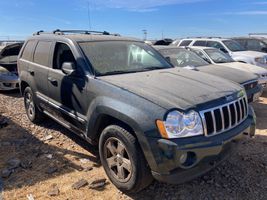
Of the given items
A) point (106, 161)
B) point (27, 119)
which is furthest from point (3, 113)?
point (106, 161)

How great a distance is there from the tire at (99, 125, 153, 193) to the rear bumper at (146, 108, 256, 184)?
0.73 feet

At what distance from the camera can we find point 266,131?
538 cm

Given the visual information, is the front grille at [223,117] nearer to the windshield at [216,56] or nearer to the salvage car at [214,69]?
the salvage car at [214,69]

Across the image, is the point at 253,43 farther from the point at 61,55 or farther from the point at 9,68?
the point at 61,55

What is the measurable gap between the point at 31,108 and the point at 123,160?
10.8 ft

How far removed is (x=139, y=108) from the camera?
300 centimetres

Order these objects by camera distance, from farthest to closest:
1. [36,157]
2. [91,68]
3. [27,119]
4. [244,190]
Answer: [27,119]
[36,157]
[91,68]
[244,190]

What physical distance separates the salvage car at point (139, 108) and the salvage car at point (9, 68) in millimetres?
4645

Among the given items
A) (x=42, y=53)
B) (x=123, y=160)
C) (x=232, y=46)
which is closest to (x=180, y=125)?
(x=123, y=160)

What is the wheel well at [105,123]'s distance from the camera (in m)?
3.24

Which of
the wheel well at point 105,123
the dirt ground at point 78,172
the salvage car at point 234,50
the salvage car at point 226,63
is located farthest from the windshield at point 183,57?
the wheel well at point 105,123

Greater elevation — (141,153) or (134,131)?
(134,131)

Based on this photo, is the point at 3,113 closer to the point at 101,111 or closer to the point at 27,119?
the point at 27,119

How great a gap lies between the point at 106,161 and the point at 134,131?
82 cm
